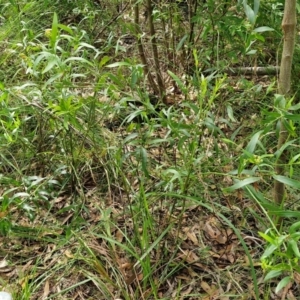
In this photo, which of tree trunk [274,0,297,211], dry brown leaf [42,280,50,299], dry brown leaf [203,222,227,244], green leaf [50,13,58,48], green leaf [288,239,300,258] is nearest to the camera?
green leaf [288,239,300,258]

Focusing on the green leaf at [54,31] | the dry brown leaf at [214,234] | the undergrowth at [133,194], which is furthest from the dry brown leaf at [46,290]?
the green leaf at [54,31]

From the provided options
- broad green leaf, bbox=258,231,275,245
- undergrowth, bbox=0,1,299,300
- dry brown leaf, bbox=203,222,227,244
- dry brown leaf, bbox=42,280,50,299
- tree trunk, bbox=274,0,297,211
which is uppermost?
tree trunk, bbox=274,0,297,211

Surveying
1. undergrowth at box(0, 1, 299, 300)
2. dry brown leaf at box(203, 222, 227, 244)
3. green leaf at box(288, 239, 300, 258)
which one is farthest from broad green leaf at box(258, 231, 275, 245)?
dry brown leaf at box(203, 222, 227, 244)

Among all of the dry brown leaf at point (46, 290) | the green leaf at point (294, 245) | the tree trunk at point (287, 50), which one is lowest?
the dry brown leaf at point (46, 290)

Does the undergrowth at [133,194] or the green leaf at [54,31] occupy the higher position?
the green leaf at [54,31]

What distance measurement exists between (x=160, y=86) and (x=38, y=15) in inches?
45.8

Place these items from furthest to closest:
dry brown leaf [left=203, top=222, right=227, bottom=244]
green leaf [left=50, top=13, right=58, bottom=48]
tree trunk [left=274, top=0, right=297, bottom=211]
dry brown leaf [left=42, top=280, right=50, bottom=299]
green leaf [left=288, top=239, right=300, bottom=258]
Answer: dry brown leaf [left=203, top=222, right=227, bottom=244]
dry brown leaf [left=42, top=280, right=50, bottom=299]
green leaf [left=50, top=13, right=58, bottom=48]
tree trunk [left=274, top=0, right=297, bottom=211]
green leaf [left=288, top=239, right=300, bottom=258]

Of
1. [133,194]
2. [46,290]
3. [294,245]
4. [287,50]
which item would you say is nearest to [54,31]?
[133,194]

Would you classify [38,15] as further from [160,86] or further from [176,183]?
[176,183]

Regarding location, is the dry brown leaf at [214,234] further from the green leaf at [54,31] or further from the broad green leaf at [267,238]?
the green leaf at [54,31]

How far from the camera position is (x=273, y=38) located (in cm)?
230

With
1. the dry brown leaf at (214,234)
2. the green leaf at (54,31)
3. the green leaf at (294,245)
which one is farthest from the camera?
the dry brown leaf at (214,234)

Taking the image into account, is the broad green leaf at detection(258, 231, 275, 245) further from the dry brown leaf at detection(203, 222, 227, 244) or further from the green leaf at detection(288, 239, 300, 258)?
the dry brown leaf at detection(203, 222, 227, 244)

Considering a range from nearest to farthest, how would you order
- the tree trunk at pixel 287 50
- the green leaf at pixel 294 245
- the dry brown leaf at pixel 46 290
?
1. the green leaf at pixel 294 245
2. the tree trunk at pixel 287 50
3. the dry brown leaf at pixel 46 290
